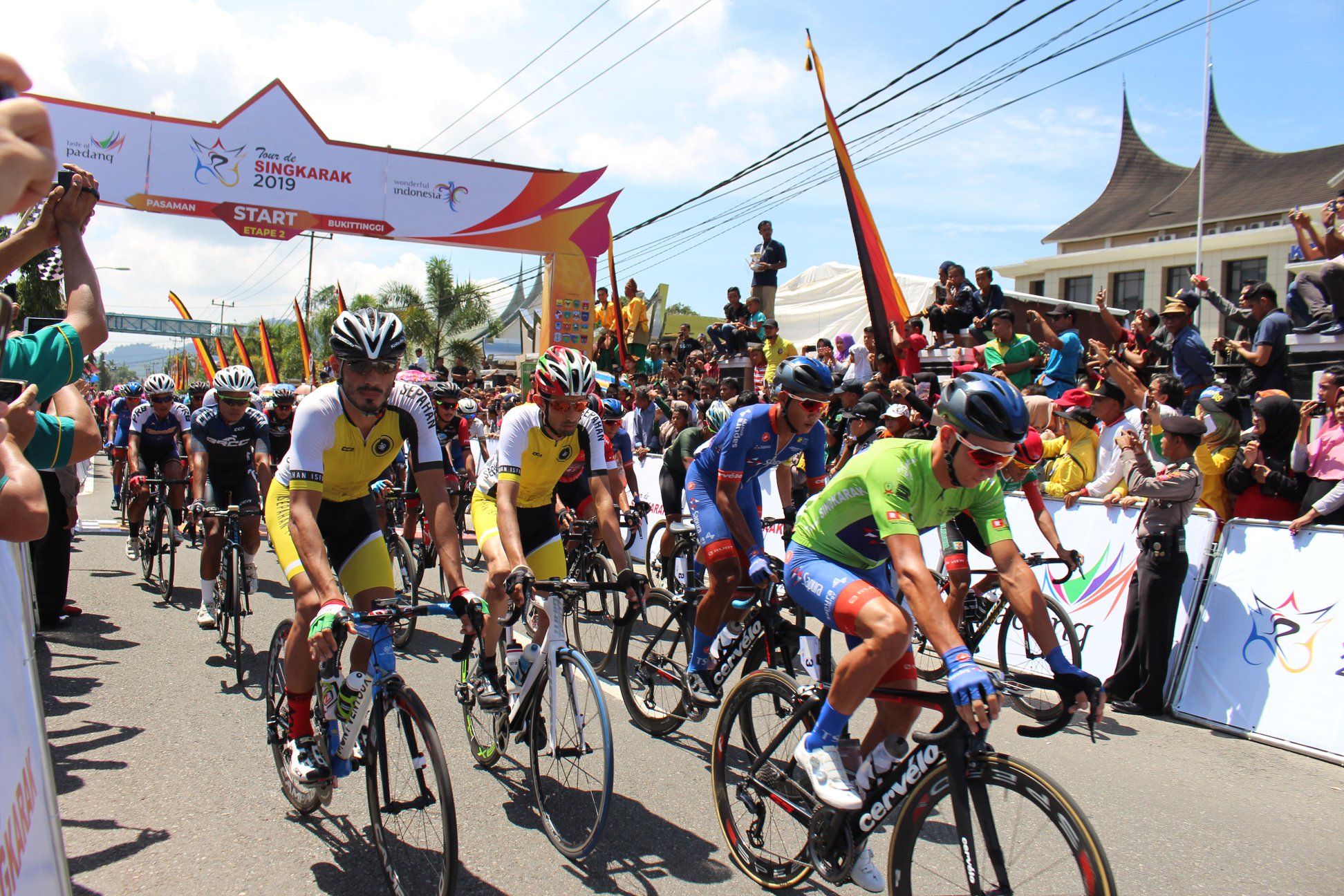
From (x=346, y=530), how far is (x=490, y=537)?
2.87 feet

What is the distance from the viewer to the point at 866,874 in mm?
3281

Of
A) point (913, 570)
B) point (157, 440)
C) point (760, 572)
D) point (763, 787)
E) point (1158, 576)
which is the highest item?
point (157, 440)

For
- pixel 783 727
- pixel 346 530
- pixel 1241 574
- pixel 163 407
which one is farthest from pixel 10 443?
pixel 163 407

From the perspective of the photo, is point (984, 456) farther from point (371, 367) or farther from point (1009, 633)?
point (1009, 633)

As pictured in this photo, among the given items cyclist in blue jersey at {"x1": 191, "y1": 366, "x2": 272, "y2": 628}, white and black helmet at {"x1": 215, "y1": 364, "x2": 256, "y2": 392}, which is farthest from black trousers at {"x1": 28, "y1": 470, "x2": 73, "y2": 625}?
white and black helmet at {"x1": 215, "y1": 364, "x2": 256, "y2": 392}

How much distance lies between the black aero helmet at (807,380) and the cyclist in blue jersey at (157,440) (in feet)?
24.8

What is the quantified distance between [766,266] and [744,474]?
11155 millimetres

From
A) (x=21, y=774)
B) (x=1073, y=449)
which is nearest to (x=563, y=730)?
(x=21, y=774)

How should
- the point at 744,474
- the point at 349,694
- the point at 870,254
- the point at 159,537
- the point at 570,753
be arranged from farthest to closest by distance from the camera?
the point at 870,254
the point at 159,537
the point at 744,474
the point at 570,753
the point at 349,694

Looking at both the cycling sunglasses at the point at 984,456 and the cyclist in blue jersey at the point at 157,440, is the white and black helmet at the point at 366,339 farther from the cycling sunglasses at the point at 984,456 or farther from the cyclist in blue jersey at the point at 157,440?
the cyclist in blue jersey at the point at 157,440

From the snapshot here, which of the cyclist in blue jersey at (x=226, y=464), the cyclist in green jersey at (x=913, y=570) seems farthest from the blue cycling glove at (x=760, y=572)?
the cyclist in blue jersey at (x=226, y=464)

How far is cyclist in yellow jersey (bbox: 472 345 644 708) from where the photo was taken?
15.5 ft

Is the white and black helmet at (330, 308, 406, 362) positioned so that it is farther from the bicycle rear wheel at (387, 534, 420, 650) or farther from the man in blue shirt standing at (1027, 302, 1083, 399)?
the man in blue shirt standing at (1027, 302, 1083, 399)

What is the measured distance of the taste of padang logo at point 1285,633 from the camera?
582 cm
